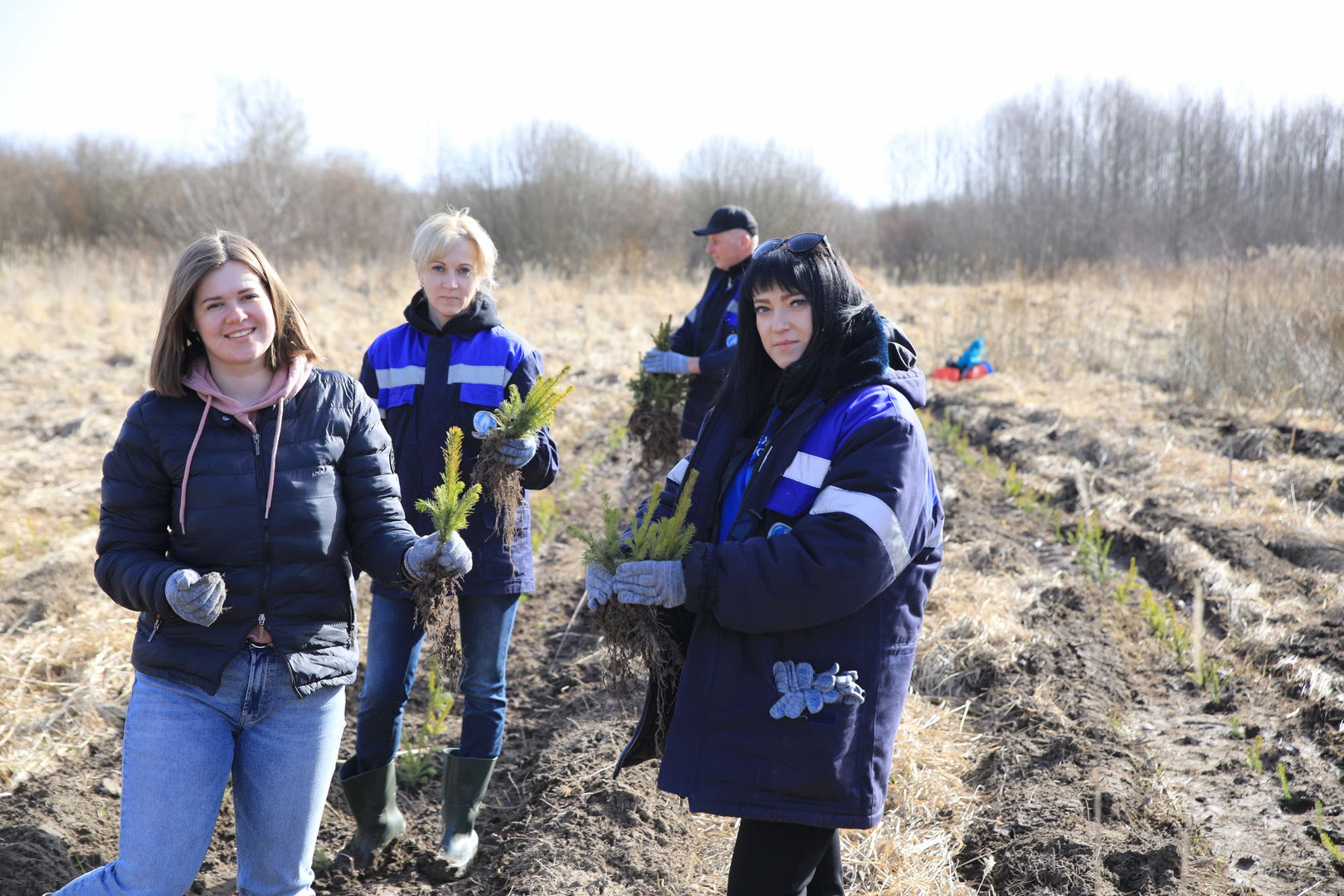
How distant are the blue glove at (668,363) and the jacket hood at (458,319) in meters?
1.99

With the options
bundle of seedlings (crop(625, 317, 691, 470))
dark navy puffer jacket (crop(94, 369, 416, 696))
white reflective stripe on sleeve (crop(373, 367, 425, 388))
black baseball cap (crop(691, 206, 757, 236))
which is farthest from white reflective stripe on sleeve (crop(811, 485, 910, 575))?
bundle of seedlings (crop(625, 317, 691, 470))

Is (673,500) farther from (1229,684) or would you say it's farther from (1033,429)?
(1033,429)

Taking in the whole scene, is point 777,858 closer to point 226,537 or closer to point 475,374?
point 226,537

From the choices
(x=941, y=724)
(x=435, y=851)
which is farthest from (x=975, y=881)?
(x=435, y=851)

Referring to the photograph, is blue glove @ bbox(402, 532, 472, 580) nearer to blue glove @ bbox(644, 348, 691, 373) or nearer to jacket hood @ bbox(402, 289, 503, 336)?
jacket hood @ bbox(402, 289, 503, 336)

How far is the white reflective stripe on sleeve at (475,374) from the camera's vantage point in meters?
3.26

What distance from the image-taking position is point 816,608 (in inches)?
73.4

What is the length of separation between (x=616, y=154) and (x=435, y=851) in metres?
26.5

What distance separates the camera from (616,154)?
91.3ft

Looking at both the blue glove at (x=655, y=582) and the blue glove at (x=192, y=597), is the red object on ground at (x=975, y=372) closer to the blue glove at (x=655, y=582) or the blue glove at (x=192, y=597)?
the blue glove at (x=655, y=582)

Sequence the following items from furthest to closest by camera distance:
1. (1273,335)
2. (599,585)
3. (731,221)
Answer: (1273,335), (731,221), (599,585)

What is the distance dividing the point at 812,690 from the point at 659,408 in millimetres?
4032

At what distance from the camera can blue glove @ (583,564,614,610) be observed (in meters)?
2.07

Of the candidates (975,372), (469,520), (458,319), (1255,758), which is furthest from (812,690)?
(975,372)
